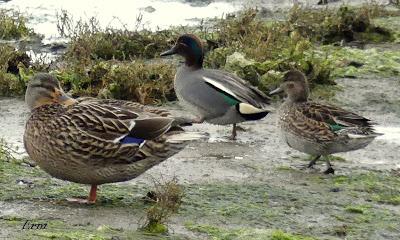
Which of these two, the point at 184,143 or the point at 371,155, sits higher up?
the point at 184,143

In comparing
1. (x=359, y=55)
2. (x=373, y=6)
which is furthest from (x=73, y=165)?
(x=373, y=6)

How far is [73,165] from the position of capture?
21.8ft

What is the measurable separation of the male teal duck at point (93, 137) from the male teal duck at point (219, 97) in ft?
9.19

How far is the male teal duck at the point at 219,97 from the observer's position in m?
9.98

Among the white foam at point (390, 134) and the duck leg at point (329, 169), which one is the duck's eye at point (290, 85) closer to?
the duck leg at point (329, 169)

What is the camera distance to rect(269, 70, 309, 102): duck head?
9570 mm

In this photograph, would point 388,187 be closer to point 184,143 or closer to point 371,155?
point 371,155

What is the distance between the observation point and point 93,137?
668 cm

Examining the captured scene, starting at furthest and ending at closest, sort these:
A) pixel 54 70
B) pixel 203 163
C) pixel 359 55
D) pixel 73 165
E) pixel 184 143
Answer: pixel 359 55
pixel 54 70
pixel 203 163
pixel 184 143
pixel 73 165

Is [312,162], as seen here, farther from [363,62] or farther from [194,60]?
[363,62]

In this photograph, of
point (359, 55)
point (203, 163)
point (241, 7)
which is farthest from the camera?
point (241, 7)

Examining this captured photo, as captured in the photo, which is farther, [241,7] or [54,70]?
[241,7]

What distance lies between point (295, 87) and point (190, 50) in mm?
1720

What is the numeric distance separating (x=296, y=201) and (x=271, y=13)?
9.72 meters
